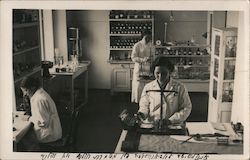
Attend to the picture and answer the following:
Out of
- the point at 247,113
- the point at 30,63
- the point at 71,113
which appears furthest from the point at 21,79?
the point at 247,113

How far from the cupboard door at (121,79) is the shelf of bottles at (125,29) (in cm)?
3

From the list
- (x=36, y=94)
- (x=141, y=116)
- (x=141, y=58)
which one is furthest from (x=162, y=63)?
(x=36, y=94)

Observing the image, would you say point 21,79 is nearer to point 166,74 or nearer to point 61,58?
point 61,58

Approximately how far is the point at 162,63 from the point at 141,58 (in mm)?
70

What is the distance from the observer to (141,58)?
3.55ft

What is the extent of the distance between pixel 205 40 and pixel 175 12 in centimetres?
13

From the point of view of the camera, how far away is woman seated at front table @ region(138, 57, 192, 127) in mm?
1093

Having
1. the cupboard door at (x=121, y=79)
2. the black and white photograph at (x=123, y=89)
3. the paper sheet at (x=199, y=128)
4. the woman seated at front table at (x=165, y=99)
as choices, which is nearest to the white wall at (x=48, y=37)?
the black and white photograph at (x=123, y=89)

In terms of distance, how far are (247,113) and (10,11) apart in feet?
2.65

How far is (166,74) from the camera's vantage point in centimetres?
109

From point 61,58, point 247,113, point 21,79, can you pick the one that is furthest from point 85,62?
point 247,113

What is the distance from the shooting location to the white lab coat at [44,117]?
Answer: 1.10 m

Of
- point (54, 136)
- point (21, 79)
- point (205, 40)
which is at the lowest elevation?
point (54, 136)

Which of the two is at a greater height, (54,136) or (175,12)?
(175,12)
